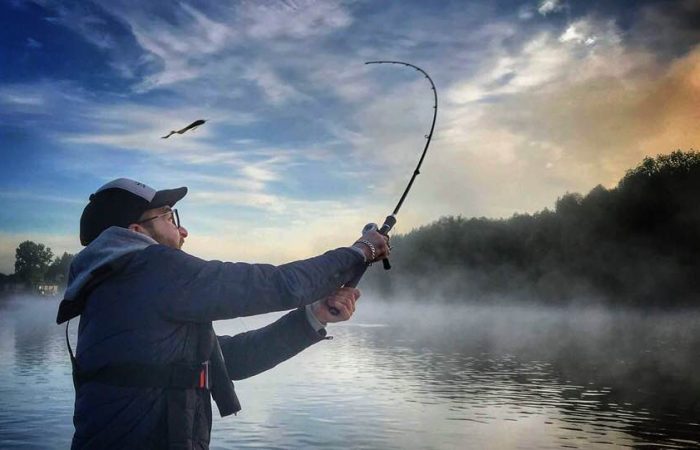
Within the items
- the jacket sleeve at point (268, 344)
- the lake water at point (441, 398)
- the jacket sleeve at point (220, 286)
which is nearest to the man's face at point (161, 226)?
the jacket sleeve at point (220, 286)

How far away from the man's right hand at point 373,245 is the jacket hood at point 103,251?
123 cm

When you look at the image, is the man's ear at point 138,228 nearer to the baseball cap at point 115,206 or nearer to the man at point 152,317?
the baseball cap at point 115,206

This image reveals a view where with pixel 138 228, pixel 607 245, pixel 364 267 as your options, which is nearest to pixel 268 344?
pixel 364 267

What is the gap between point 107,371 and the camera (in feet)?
12.0

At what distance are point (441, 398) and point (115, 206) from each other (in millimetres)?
28795

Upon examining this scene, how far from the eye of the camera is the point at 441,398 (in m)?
31.2

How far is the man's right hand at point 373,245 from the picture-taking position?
4.15 metres

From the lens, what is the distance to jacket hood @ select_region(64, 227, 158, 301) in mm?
3658

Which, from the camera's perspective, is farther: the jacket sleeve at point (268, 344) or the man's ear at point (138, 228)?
the jacket sleeve at point (268, 344)

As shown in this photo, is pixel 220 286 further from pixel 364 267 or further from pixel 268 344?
pixel 268 344

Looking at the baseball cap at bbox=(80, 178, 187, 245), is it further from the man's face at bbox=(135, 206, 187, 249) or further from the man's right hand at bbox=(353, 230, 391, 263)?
the man's right hand at bbox=(353, 230, 391, 263)

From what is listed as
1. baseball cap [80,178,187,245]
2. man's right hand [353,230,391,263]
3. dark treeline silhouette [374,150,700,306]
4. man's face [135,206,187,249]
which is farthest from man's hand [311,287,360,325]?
dark treeline silhouette [374,150,700,306]

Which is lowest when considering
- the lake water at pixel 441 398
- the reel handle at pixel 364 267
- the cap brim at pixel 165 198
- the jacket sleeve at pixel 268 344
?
the lake water at pixel 441 398

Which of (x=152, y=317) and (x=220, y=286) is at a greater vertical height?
(x=220, y=286)
